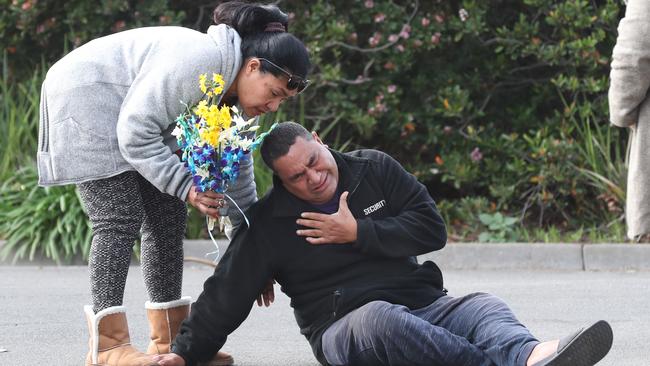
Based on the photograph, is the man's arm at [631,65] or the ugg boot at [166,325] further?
the ugg boot at [166,325]

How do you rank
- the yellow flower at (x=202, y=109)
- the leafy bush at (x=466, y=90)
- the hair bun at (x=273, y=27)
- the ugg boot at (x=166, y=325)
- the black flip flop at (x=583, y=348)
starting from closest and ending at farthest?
the black flip flop at (x=583, y=348) → the yellow flower at (x=202, y=109) → the hair bun at (x=273, y=27) → the ugg boot at (x=166, y=325) → the leafy bush at (x=466, y=90)

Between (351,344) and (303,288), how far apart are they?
1.17ft

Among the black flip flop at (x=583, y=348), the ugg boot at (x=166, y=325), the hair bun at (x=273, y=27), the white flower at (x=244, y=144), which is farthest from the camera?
the ugg boot at (x=166, y=325)

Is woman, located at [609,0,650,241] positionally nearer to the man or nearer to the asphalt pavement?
the man

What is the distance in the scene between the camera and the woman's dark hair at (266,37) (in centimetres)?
462

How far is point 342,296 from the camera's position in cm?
459

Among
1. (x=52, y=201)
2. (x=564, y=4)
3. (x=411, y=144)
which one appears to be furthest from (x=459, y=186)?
(x=52, y=201)

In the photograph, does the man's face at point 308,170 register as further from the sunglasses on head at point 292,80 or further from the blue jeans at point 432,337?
the blue jeans at point 432,337

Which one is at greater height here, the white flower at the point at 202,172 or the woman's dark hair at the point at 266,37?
the woman's dark hair at the point at 266,37

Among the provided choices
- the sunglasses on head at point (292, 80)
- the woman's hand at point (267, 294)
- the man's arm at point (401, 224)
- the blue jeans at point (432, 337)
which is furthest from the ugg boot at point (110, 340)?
the sunglasses on head at point (292, 80)

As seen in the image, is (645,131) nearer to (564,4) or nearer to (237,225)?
(237,225)

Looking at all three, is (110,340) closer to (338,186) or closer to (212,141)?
(212,141)

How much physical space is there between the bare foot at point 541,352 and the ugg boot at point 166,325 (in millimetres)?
1404

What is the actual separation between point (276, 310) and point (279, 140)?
216cm
